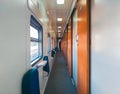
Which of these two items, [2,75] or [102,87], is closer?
[2,75]

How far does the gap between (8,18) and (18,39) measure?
1.20ft

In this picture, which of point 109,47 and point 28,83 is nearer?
point 109,47

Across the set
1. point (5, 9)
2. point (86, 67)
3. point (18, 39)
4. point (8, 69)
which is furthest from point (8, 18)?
point (86, 67)

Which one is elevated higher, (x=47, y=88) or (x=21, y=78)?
(x=21, y=78)

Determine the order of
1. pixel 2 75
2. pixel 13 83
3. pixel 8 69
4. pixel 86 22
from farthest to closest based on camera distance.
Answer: pixel 86 22 < pixel 13 83 < pixel 8 69 < pixel 2 75

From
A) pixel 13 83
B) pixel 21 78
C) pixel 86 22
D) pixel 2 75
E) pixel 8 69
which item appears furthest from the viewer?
pixel 86 22

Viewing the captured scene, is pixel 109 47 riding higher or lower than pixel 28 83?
higher

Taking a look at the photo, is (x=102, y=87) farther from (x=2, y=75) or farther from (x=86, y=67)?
(x=2, y=75)

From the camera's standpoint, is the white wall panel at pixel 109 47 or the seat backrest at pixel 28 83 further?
the seat backrest at pixel 28 83

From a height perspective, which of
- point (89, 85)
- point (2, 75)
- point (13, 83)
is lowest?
point (89, 85)

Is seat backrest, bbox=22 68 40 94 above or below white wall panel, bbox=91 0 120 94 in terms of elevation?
below

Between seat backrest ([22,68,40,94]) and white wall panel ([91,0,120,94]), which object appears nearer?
white wall panel ([91,0,120,94])

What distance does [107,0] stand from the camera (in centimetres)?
156

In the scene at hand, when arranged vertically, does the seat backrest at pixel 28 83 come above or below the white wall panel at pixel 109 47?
below
